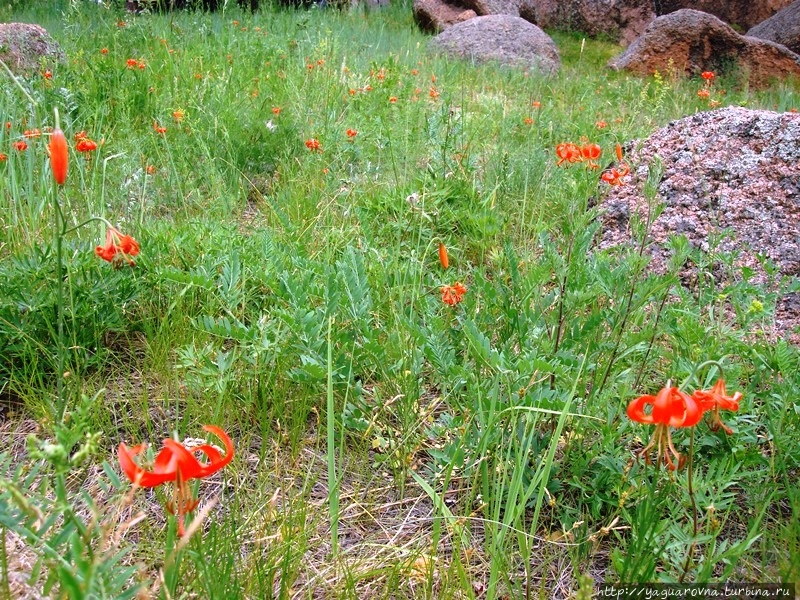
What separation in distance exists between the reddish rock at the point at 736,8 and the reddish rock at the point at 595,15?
3.99 feet

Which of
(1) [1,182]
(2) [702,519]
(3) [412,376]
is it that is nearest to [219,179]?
(1) [1,182]

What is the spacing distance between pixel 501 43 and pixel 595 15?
15.4 ft

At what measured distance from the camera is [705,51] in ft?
28.8

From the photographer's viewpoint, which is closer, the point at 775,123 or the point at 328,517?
the point at 328,517

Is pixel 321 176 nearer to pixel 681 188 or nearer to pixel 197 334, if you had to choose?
pixel 197 334

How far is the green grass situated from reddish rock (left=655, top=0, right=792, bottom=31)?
12562 millimetres

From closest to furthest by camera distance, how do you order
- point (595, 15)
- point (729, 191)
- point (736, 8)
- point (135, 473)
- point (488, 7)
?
point (135, 473), point (729, 191), point (488, 7), point (595, 15), point (736, 8)

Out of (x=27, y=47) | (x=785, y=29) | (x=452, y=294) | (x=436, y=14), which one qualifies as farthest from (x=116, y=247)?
(x=785, y=29)

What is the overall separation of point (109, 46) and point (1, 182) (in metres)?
3.14

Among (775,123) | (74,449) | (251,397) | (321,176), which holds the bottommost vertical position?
(74,449)

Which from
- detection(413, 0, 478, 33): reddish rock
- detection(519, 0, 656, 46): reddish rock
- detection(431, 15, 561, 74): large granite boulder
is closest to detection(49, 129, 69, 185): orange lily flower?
detection(431, 15, 561, 74): large granite boulder

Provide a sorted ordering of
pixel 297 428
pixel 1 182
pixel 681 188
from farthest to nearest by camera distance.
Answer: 1. pixel 681 188
2. pixel 1 182
3. pixel 297 428

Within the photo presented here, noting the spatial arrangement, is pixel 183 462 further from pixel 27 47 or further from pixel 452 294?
pixel 27 47

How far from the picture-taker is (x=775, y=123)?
3.01 meters
